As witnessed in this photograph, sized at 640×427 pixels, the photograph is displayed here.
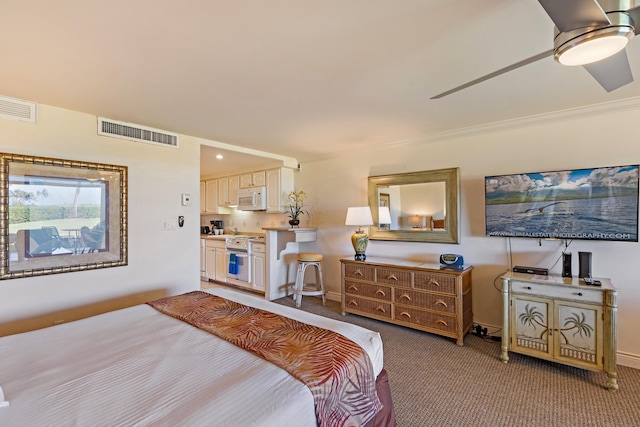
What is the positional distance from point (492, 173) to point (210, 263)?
4.96 metres

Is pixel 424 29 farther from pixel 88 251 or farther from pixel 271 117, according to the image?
pixel 88 251

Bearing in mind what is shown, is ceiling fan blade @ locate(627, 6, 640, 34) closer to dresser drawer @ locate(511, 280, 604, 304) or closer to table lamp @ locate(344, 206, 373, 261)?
dresser drawer @ locate(511, 280, 604, 304)

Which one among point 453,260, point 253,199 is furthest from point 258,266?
point 453,260

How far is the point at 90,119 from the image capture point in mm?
2766

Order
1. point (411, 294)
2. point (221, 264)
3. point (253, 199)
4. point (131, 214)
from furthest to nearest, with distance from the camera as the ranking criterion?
1. point (221, 264)
2. point (253, 199)
3. point (411, 294)
4. point (131, 214)

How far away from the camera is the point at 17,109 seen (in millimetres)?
2383

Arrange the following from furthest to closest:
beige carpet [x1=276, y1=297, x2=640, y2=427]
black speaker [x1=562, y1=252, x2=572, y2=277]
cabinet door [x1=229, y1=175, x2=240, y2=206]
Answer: cabinet door [x1=229, y1=175, x2=240, y2=206], black speaker [x1=562, y1=252, x2=572, y2=277], beige carpet [x1=276, y1=297, x2=640, y2=427]

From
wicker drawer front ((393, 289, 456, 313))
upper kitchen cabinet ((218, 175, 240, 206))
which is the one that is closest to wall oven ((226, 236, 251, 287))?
upper kitchen cabinet ((218, 175, 240, 206))

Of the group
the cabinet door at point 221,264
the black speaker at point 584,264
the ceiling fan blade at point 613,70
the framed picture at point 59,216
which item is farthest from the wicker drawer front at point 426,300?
the cabinet door at point 221,264

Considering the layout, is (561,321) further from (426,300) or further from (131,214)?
(131,214)

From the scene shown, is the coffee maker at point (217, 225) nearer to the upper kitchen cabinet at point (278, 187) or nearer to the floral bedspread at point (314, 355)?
the upper kitchen cabinet at point (278, 187)

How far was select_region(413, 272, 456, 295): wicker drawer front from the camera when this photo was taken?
2960 mm

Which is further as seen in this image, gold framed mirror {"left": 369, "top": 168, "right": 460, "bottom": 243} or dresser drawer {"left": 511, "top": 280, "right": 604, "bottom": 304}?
gold framed mirror {"left": 369, "top": 168, "right": 460, "bottom": 243}

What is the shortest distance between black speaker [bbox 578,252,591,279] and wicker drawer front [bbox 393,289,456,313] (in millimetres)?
1069
